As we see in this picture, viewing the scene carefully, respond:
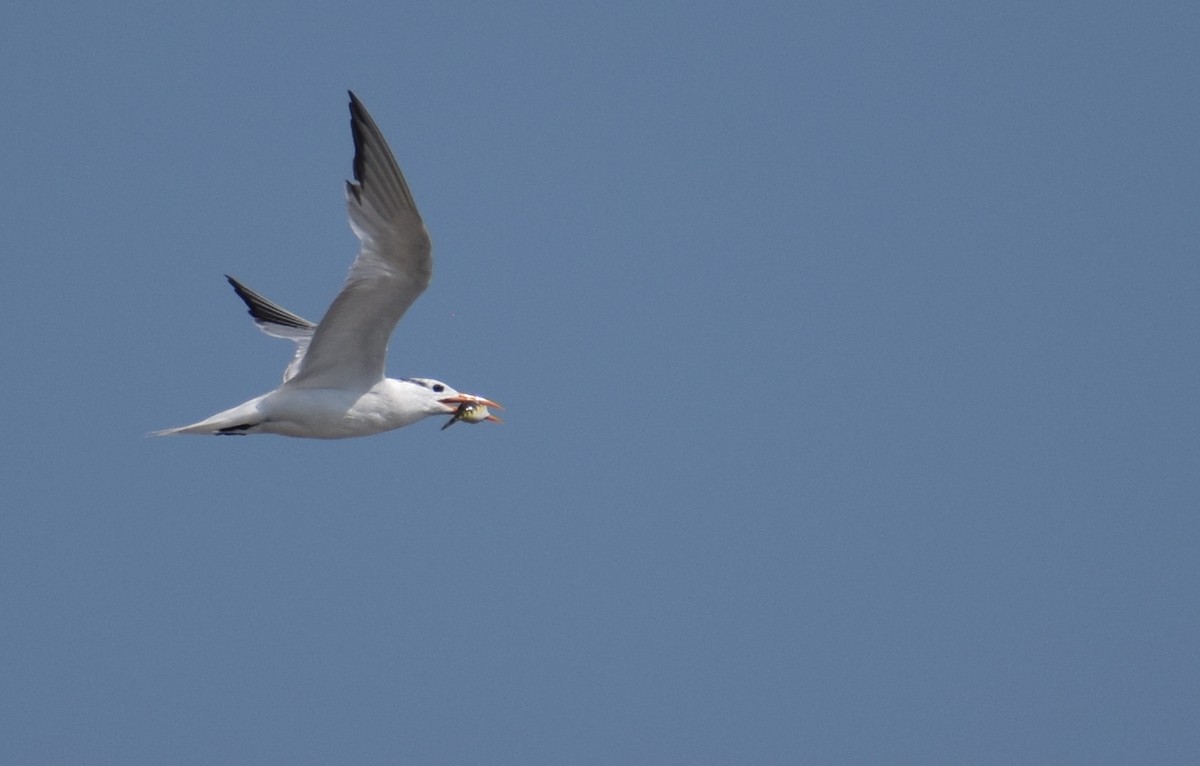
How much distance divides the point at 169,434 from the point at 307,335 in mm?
3442

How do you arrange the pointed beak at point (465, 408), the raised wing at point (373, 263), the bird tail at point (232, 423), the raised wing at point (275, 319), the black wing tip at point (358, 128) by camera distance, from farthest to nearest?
1. the raised wing at point (275, 319)
2. the pointed beak at point (465, 408)
3. the bird tail at point (232, 423)
4. the raised wing at point (373, 263)
5. the black wing tip at point (358, 128)

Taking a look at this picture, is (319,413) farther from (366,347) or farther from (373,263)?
(373,263)

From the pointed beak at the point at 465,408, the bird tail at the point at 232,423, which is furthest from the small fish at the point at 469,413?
the bird tail at the point at 232,423

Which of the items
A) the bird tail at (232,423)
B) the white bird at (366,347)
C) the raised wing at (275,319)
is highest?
the raised wing at (275,319)

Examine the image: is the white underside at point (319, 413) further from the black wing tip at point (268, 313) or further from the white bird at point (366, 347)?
the black wing tip at point (268, 313)

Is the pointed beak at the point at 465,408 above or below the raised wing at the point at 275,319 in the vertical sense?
below

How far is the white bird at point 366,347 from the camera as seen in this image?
10500 mm

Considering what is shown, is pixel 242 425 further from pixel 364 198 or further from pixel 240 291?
pixel 240 291

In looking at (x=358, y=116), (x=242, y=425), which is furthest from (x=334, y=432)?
(x=358, y=116)

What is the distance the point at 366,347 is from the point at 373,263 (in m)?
0.89

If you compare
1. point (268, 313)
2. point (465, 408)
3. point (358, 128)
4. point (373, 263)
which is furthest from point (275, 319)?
point (358, 128)

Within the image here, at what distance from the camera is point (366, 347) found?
11.4 metres

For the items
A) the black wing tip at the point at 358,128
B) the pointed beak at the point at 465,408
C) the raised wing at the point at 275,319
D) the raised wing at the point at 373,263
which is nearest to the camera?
the black wing tip at the point at 358,128

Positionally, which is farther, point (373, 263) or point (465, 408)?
point (465, 408)
